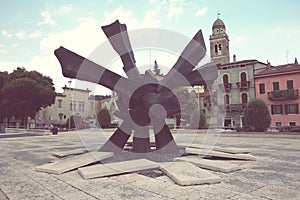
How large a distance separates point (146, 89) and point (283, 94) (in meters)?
30.0

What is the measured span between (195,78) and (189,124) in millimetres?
19518

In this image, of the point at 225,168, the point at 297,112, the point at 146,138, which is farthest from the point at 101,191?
the point at 297,112

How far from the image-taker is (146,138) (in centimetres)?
810

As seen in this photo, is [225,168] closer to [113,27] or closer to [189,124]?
[113,27]

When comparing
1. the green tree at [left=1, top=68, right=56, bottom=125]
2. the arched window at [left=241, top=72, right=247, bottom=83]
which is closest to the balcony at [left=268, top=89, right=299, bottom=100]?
the arched window at [left=241, top=72, right=247, bottom=83]

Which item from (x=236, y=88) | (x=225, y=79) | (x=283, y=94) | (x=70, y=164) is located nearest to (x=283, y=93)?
(x=283, y=94)

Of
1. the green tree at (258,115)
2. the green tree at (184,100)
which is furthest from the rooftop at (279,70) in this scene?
the green tree at (258,115)

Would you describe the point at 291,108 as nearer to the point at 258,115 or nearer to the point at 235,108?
the point at 235,108

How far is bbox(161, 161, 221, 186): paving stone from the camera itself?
194 inches

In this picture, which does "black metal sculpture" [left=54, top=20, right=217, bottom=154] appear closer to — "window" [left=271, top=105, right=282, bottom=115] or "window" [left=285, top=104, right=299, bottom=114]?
"window" [left=285, top=104, right=299, bottom=114]

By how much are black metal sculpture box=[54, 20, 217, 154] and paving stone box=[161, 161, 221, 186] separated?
2.15 meters

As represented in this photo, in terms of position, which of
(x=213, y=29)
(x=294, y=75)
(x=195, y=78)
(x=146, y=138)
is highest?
(x=213, y=29)

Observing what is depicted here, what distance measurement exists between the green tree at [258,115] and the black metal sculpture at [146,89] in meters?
13.2

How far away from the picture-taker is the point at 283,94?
107ft
